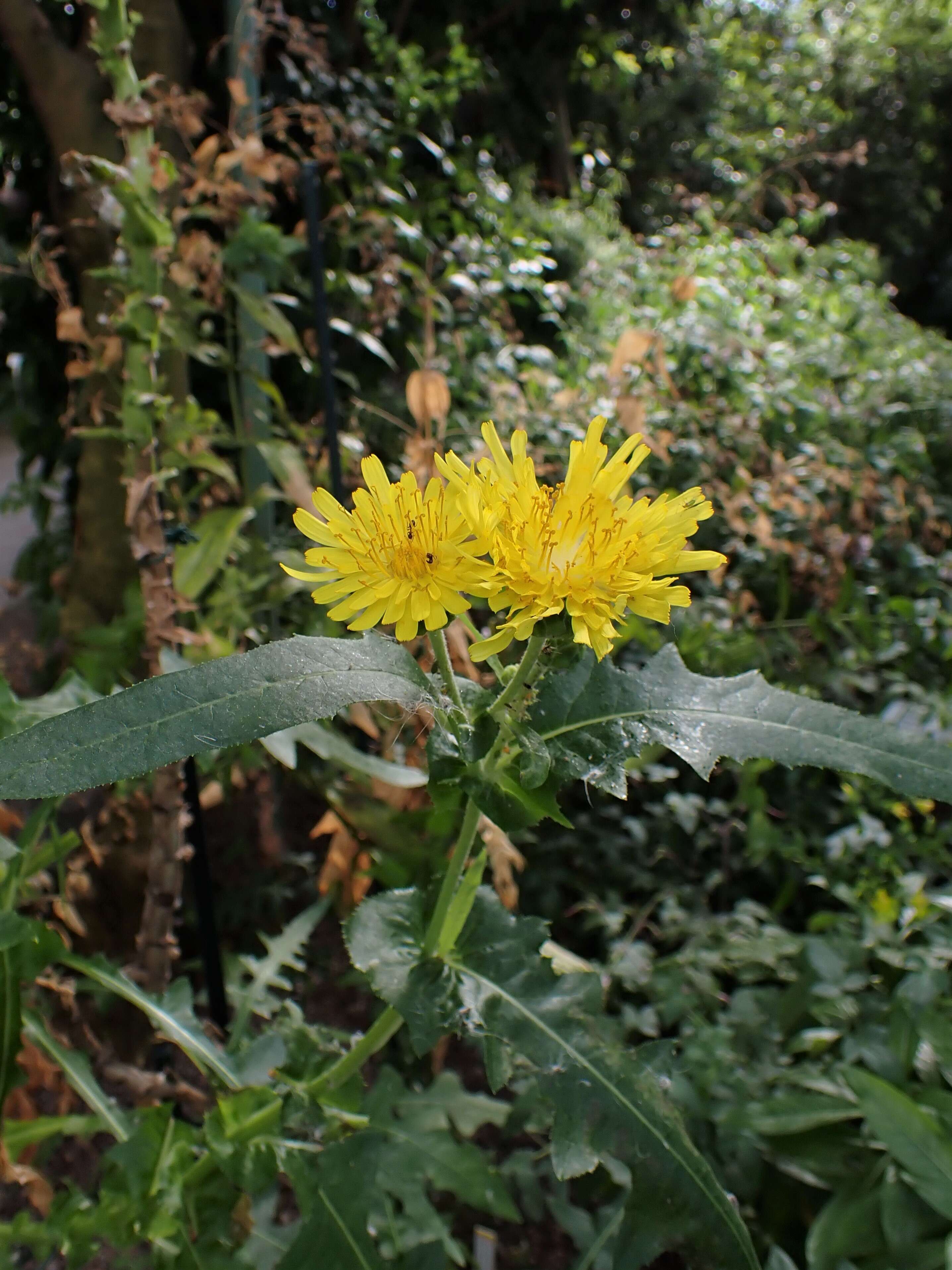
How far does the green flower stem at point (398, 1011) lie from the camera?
75 centimetres

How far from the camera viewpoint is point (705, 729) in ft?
2.30

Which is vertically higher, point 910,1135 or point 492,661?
point 492,661

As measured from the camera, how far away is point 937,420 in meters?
3.65

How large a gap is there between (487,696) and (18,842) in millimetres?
658

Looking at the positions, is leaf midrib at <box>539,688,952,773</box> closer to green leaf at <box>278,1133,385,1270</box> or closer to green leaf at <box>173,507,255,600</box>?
green leaf at <box>278,1133,385,1270</box>

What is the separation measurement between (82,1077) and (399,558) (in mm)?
836

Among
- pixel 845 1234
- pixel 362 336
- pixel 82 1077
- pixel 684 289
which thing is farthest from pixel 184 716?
pixel 684 289

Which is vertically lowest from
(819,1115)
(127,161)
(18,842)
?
(819,1115)

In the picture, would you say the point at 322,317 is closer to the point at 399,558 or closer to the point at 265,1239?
the point at 399,558

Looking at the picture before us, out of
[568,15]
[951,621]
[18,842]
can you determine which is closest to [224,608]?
[18,842]

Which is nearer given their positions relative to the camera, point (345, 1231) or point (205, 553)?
point (345, 1231)

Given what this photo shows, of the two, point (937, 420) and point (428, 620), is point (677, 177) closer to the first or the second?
point (937, 420)

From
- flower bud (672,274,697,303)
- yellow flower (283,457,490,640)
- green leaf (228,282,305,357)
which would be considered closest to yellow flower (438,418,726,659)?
yellow flower (283,457,490,640)

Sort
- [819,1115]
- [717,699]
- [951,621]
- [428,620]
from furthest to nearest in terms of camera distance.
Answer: [951,621] < [819,1115] < [717,699] < [428,620]
